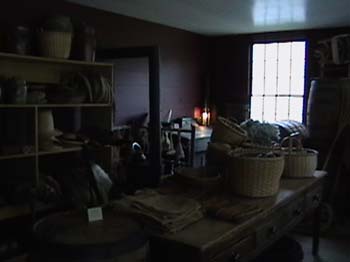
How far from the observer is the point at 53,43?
349 cm

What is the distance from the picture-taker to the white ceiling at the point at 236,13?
4.31m

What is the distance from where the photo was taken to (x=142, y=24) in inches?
210

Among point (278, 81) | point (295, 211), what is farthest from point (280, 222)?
point (278, 81)

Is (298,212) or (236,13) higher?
(236,13)

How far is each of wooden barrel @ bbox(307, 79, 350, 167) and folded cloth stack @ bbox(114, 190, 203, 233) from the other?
300 cm

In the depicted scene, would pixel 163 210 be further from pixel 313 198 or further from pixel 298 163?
pixel 313 198

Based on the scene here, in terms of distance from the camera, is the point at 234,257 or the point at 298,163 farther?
the point at 298,163

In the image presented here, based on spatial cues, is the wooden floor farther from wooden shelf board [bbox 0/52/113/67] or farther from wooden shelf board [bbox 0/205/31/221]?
wooden shelf board [bbox 0/52/113/67]

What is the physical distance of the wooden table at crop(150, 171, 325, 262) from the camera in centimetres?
153

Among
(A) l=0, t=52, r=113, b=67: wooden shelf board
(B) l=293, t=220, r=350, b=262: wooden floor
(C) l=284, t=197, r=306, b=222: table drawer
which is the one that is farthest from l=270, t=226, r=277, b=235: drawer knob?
(A) l=0, t=52, r=113, b=67: wooden shelf board

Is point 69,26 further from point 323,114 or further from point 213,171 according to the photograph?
point 323,114

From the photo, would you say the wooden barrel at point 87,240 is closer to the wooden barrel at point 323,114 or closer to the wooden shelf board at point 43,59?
the wooden shelf board at point 43,59

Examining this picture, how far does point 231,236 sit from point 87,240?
0.58m

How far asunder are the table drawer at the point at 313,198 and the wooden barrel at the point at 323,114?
173cm
